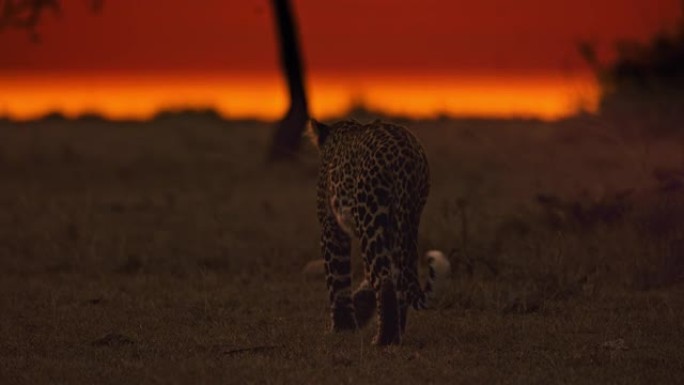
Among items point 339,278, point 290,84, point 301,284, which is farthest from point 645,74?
point 339,278

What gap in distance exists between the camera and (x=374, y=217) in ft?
30.3

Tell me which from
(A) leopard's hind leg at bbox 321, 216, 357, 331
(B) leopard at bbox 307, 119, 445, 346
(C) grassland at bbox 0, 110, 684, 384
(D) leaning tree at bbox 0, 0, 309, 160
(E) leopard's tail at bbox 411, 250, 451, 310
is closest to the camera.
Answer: (C) grassland at bbox 0, 110, 684, 384

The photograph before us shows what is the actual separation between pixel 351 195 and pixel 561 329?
1959 mm

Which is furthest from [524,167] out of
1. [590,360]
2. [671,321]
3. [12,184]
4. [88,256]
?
[590,360]

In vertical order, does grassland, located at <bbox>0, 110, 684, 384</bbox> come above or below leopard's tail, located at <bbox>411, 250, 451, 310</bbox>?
below

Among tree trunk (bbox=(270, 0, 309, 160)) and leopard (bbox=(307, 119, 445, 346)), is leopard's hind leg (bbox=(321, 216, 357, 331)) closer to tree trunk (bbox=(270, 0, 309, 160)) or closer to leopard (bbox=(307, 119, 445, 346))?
leopard (bbox=(307, 119, 445, 346))

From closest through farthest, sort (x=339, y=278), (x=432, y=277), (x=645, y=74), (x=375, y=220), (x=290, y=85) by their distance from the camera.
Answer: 1. (x=375, y=220)
2. (x=432, y=277)
3. (x=339, y=278)
4. (x=290, y=85)
5. (x=645, y=74)

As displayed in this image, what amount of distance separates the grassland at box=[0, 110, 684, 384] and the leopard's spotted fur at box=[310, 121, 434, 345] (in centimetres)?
27

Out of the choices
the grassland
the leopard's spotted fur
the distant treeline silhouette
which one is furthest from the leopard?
the distant treeline silhouette

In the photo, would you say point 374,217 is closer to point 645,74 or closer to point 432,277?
point 432,277

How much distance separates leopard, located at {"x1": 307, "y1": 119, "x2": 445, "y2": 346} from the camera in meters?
9.20

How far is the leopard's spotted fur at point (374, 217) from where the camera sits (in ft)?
30.2

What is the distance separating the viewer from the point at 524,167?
22.4 metres

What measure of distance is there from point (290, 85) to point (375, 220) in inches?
622
